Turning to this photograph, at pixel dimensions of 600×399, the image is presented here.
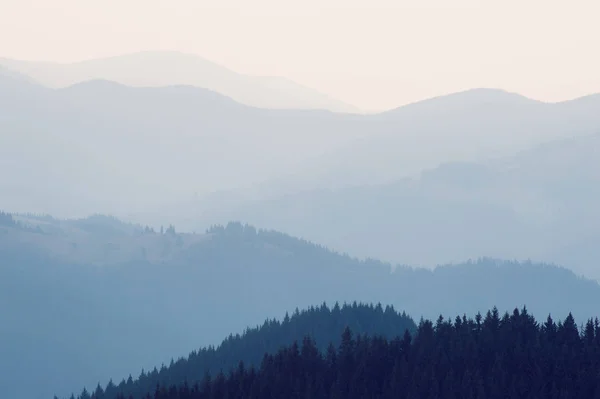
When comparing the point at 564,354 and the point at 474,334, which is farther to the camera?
the point at 474,334

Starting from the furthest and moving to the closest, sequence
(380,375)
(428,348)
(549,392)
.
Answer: (428,348)
(380,375)
(549,392)

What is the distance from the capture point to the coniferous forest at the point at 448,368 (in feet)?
344

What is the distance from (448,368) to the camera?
114000 millimetres

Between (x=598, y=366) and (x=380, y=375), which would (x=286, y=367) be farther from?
(x=598, y=366)

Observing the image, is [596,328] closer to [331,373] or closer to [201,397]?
[331,373]

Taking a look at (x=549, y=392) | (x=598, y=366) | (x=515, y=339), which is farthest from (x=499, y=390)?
(x=515, y=339)

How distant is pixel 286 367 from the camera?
127312 millimetres

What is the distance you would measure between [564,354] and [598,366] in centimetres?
1041

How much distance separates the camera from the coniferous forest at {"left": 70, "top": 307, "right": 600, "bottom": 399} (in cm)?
10494

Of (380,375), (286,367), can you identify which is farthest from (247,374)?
(380,375)

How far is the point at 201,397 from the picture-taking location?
124m

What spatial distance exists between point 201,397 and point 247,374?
32.7 ft

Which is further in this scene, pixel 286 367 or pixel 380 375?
pixel 286 367

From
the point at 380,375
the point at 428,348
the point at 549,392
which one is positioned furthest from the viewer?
the point at 428,348
